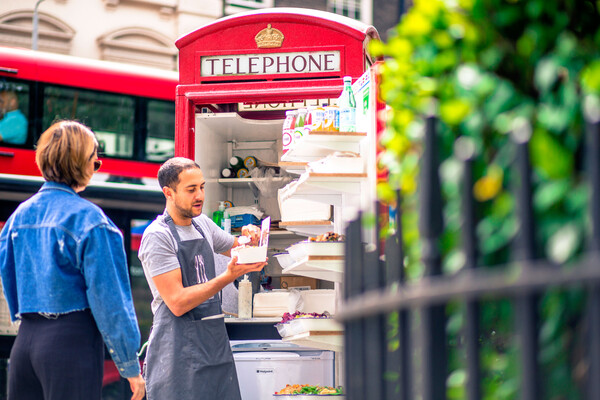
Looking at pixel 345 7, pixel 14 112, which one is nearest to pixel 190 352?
pixel 14 112

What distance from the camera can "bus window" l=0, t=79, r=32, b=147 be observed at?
29.2 ft

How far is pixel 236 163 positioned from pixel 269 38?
114cm

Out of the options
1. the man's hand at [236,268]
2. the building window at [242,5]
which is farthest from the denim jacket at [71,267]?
the building window at [242,5]

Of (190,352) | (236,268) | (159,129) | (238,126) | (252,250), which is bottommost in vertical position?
(190,352)

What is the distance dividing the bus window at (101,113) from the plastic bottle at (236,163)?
3.42 metres

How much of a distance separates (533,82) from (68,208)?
2234 mm

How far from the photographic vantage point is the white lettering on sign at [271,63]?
5.99m

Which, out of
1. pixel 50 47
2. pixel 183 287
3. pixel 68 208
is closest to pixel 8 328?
pixel 183 287

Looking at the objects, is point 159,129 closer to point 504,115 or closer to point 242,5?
point 504,115

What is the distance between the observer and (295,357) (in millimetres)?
5785

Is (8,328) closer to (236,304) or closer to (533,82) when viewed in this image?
(236,304)

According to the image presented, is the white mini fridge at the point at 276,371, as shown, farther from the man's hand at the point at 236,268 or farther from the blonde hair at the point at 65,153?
the blonde hair at the point at 65,153

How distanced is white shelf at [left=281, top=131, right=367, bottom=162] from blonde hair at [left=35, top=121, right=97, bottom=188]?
1489 mm

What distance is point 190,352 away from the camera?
4656mm
